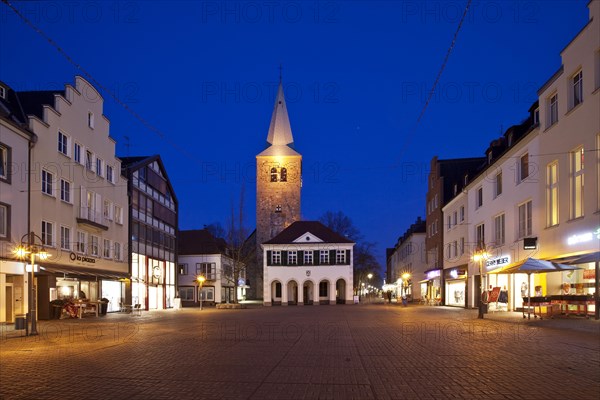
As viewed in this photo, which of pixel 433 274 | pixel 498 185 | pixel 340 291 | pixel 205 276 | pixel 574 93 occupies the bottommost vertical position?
pixel 340 291

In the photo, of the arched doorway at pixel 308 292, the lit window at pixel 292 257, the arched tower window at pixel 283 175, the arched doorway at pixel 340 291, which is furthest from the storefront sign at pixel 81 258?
the arched tower window at pixel 283 175

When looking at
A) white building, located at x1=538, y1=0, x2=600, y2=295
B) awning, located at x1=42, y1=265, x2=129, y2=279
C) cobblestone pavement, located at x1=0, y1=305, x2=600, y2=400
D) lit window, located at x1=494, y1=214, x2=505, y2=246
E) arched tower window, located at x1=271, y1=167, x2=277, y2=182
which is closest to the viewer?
cobblestone pavement, located at x1=0, y1=305, x2=600, y2=400

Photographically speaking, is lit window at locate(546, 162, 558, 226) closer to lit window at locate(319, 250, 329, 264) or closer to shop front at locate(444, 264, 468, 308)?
shop front at locate(444, 264, 468, 308)

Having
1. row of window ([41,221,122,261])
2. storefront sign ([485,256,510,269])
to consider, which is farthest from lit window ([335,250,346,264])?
row of window ([41,221,122,261])

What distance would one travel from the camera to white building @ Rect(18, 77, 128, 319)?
31359 millimetres

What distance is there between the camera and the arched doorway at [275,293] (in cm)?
7144

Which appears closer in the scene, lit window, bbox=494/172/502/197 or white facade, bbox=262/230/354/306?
lit window, bbox=494/172/502/197

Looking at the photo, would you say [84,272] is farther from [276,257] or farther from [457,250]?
[276,257]

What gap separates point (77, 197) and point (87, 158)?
3417mm

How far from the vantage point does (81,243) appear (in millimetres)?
36781

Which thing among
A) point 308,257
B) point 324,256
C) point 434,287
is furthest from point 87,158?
point 324,256

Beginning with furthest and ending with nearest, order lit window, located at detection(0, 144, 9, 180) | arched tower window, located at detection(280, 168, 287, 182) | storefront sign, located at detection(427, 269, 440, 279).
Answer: arched tower window, located at detection(280, 168, 287, 182)
storefront sign, located at detection(427, 269, 440, 279)
lit window, located at detection(0, 144, 9, 180)

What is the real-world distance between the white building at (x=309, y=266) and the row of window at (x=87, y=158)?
104 ft

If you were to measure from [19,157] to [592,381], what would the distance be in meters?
27.2
